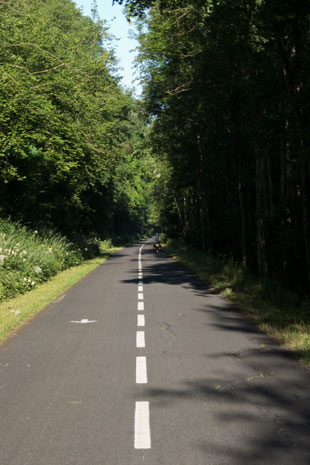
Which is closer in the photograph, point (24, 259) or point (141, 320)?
point (141, 320)

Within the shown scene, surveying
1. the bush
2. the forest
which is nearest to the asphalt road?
the bush

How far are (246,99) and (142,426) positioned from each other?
1372 cm

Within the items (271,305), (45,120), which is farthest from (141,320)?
(45,120)

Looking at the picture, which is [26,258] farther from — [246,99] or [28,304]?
[246,99]

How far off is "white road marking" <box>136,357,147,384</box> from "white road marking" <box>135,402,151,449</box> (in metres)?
0.88

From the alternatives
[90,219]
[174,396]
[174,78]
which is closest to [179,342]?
[174,396]

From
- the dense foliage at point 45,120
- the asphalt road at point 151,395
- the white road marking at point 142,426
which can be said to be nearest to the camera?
the asphalt road at point 151,395

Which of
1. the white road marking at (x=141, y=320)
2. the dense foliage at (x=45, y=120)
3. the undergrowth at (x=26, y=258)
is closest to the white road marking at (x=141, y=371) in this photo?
the white road marking at (x=141, y=320)

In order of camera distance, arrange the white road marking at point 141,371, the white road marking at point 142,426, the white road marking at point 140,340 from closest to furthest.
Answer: the white road marking at point 142,426
the white road marking at point 141,371
the white road marking at point 140,340

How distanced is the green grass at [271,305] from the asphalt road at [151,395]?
0.37 meters

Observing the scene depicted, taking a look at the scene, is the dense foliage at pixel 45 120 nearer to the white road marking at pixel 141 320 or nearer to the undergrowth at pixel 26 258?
the undergrowth at pixel 26 258

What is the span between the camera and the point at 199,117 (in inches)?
844

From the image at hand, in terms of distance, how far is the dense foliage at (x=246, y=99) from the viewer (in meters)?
11.8

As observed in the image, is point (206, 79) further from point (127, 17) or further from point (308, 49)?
point (127, 17)
